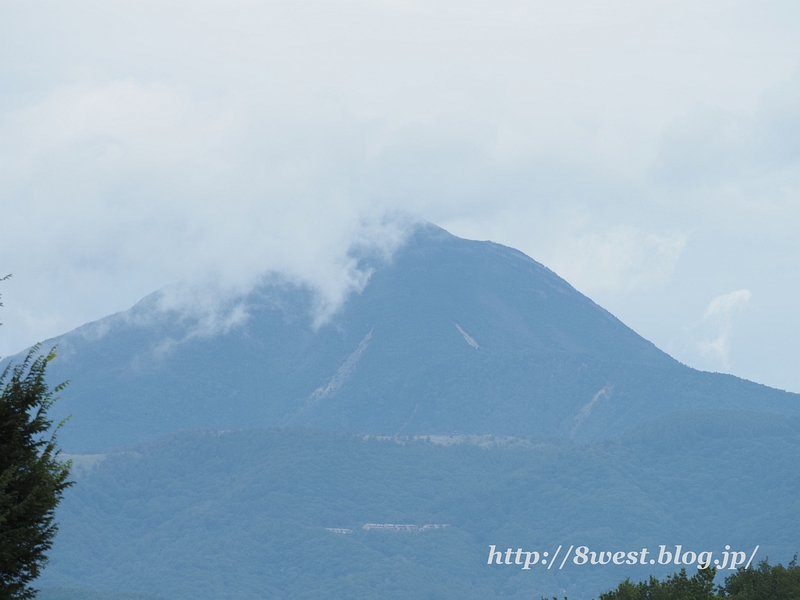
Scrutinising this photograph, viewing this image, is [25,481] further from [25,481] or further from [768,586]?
[768,586]

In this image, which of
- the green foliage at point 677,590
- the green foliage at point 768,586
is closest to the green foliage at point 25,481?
the green foliage at point 677,590

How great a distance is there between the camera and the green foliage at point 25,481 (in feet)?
89.1

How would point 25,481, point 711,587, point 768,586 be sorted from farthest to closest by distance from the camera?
point 768,586 → point 711,587 → point 25,481

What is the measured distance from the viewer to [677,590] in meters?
70.1

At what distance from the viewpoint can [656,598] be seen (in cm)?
7075

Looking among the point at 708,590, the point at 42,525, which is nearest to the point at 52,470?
the point at 42,525

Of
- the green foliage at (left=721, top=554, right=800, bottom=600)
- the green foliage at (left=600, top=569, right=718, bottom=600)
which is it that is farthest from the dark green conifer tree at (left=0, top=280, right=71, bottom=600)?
the green foliage at (left=721, top=554, right=800, bottom=600)

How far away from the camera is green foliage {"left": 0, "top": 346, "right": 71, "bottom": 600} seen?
27156mm

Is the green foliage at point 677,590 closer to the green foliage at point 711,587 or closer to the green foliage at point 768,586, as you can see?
the green foliage at point 711,587

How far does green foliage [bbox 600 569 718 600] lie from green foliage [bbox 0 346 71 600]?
4304 centimetres

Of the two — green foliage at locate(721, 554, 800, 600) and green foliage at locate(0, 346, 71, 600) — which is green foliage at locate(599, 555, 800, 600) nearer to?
green foliage at locate(721, 554, 800, 600)

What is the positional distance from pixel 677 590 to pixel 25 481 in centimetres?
5118

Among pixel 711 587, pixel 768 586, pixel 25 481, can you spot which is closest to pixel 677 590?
pixel 711 587

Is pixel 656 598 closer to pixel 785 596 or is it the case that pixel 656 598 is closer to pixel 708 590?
pixel 708 590
